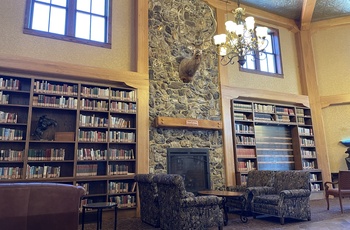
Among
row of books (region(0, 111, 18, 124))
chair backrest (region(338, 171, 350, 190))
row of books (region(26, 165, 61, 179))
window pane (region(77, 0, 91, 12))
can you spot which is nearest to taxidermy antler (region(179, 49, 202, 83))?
window pane (region(77, 0, 91, 12))

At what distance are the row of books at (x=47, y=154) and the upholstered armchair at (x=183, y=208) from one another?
7.03ft

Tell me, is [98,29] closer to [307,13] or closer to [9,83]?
[9,83]

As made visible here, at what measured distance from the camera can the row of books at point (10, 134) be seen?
4.87m

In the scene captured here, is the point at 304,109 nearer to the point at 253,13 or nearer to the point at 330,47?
the point at 330,47

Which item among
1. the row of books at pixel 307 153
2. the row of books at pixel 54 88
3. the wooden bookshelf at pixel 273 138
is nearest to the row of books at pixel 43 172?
the row of books at pixel 54 88

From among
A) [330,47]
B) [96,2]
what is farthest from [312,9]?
[96,2]

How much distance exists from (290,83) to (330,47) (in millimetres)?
1728

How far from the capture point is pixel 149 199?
461cm

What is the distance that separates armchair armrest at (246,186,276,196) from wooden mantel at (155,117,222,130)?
1.82m

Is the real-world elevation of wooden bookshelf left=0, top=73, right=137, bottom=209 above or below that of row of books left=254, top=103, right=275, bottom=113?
below

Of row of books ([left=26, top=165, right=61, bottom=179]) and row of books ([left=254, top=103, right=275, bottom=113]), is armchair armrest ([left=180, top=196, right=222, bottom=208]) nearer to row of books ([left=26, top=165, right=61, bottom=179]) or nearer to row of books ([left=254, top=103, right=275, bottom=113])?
row of books ([left=26, top=165, right=61, bottom=179])

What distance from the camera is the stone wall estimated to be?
631 cm

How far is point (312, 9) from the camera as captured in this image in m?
7.89

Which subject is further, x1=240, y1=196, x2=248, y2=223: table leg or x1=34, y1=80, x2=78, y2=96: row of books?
x1=34, y1=80, x2=78, y2=96: row of books
